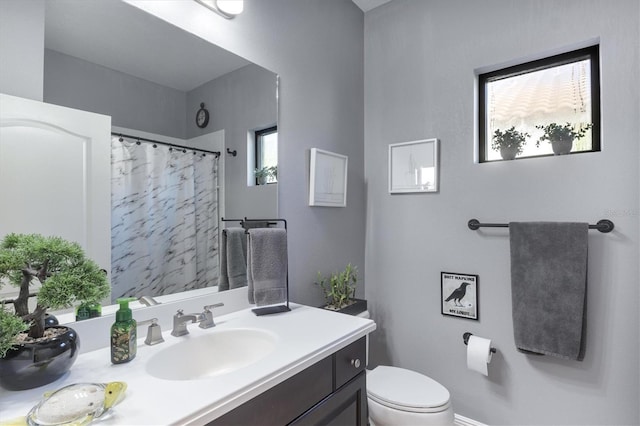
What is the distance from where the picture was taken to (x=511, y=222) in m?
1.68

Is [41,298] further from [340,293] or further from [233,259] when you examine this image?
[340,293]

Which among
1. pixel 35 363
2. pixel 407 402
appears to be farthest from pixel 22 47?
pixel 407 402

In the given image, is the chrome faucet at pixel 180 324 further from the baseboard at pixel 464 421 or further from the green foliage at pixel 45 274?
the baseboard at pixel 464 421

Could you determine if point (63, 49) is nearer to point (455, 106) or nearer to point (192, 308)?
point (192, 308)

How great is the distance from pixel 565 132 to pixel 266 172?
1.48 meters

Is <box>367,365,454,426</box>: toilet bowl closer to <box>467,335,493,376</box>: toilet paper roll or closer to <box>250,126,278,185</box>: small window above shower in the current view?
<box>467,335,493,376</box>: toilet paper roll

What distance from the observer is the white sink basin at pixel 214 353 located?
1.03 metres

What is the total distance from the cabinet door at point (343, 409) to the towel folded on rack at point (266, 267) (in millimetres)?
465

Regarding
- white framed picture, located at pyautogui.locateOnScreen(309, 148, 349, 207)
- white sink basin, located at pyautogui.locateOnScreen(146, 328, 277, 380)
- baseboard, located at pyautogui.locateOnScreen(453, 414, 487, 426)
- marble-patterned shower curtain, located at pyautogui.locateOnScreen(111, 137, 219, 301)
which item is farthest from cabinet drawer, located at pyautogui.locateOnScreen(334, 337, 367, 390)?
baseboard, located at pyautogui.locateOnScreen(453, 414, 487, 426)

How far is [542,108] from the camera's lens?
175 centimetres

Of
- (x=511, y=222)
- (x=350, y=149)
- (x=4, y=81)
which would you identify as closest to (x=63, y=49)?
(x=4, y=81)

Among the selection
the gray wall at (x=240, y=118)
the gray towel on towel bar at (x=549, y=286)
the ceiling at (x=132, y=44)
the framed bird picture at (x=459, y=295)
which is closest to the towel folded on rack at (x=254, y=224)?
the gray wall at (x=240, y=118)

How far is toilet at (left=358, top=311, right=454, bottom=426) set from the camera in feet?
4.75

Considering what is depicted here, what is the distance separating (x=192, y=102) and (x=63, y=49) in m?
0.43
